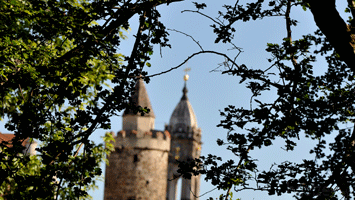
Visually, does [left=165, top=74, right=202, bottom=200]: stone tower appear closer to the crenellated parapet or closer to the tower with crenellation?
the crenellated parapet

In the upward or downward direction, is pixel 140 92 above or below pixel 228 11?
above

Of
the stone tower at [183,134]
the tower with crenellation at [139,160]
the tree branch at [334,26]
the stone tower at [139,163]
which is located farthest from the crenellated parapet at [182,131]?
the tree branch at [334,26]

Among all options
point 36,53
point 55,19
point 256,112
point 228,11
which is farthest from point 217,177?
point 36,53

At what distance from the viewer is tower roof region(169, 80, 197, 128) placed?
4791 cm

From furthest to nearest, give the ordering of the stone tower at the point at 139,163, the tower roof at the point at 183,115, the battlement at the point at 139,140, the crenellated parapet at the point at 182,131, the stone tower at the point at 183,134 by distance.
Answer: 1. the tower roof at the point at 183,115
2. the crenellated parapet at the point at 182,131
3. the stone tower at the point at 183,134
4. the battlement at the point at 139,140
5. the stone tower at the point at 139,163

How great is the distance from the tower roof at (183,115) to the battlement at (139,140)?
28.1 feet

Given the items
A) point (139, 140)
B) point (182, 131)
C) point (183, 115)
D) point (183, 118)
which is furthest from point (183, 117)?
→ point (139, 140)

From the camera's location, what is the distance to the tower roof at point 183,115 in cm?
4791

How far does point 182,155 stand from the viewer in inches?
1864

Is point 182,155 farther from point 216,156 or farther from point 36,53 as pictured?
point 216,156

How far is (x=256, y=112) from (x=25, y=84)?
2533 millimetres

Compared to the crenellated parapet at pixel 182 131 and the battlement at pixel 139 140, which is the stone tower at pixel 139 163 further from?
the crenellated parapet at pixel 182 131

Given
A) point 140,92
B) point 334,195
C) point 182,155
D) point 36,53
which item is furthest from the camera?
point 182,155

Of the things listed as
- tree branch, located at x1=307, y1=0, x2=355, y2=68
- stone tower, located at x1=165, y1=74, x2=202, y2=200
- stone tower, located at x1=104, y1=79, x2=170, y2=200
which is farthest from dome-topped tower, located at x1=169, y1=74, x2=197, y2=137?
tree branch, located at x1=307, y1=0, x2=355, y2=68
